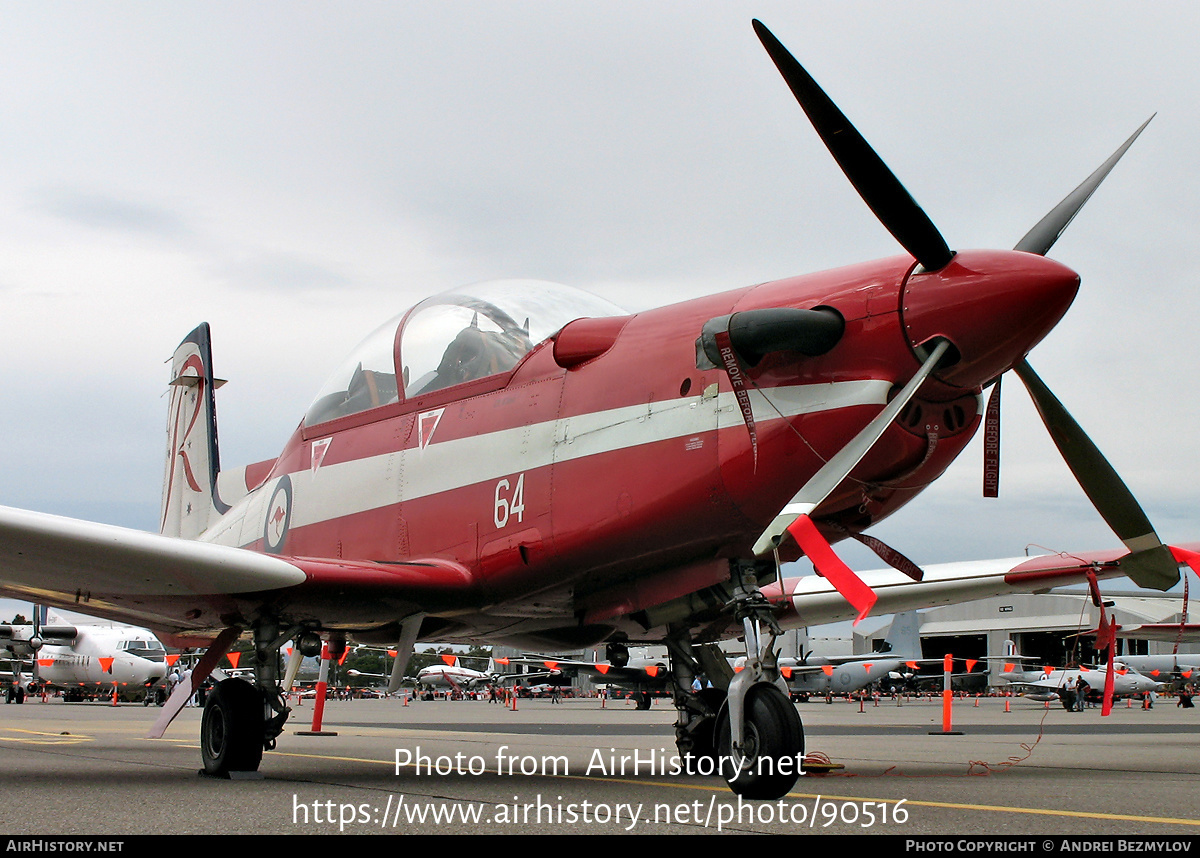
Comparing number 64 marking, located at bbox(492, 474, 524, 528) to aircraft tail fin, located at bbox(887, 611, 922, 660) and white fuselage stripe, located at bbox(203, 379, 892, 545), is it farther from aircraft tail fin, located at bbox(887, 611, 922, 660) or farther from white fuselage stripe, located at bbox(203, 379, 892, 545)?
aircraft tail fin, located at bbox(887, 611, 922, 660)

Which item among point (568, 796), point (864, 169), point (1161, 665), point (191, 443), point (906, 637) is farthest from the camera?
point (1161, 665)

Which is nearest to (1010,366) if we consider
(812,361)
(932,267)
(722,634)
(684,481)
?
(932,267)

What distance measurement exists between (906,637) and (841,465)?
50.1 m

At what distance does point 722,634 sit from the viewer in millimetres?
8664

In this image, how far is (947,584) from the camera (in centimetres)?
897

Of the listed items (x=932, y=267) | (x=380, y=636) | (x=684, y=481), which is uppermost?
(x=932, y=267)

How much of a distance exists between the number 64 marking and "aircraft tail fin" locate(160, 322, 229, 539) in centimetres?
643

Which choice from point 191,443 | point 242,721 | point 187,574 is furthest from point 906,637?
point 187,574

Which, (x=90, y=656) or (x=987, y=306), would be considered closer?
(x=987, y=306)

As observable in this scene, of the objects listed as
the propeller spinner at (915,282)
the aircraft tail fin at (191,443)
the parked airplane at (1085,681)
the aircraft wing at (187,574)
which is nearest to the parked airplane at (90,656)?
the aircraft tail fin at (191,443)

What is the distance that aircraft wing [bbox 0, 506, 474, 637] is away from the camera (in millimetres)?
6551

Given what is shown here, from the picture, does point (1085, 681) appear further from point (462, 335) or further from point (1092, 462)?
point (462, 335)
